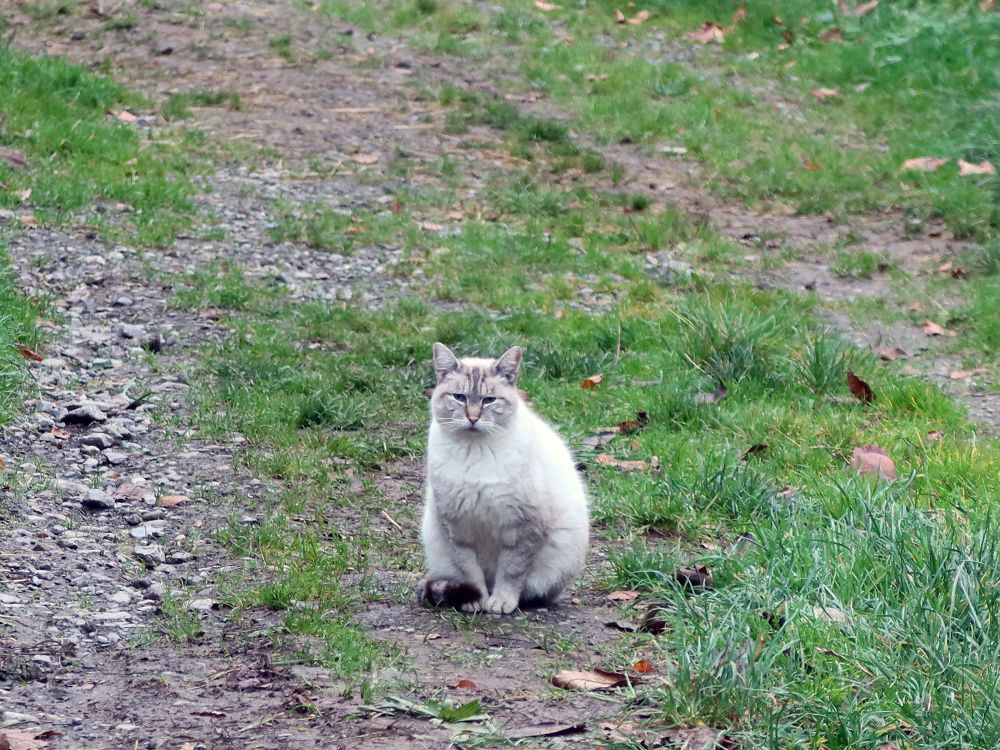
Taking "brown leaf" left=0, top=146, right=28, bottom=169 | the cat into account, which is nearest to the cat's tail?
the cat

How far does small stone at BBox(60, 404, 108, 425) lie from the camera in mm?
6461

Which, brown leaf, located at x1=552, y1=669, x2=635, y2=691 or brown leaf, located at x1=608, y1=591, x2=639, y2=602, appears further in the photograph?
brown leaf, located at x1=608, y1=591, x2=639, y2=602

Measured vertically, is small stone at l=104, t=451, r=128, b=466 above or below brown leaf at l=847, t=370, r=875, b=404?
below

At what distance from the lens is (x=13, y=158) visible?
9789 mm

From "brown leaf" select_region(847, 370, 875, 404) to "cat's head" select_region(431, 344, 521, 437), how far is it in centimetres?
255

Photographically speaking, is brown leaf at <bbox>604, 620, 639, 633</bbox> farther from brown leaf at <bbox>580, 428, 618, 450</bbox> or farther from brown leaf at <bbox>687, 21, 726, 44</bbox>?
brown leaf at <bbox>687, 21, 726, 44</bbox>

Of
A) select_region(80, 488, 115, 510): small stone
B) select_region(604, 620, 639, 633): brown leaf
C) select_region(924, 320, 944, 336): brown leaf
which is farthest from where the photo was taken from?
select_region(924, 320, 944, 336): brown leaf

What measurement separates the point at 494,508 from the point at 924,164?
7549 mm

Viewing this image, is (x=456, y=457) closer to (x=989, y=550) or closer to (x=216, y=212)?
(x=989, y=550)

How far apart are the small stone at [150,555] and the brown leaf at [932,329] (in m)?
5.19

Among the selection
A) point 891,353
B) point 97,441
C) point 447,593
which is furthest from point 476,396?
point 891,353

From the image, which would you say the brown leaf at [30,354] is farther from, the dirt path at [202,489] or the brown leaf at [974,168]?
the brown leaf at [974,168]

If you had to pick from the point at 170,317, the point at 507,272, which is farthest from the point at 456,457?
the point at 507,272

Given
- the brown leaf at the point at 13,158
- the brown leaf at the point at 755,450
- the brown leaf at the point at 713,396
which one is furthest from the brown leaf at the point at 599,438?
the brown leaf at the point at 13,158
